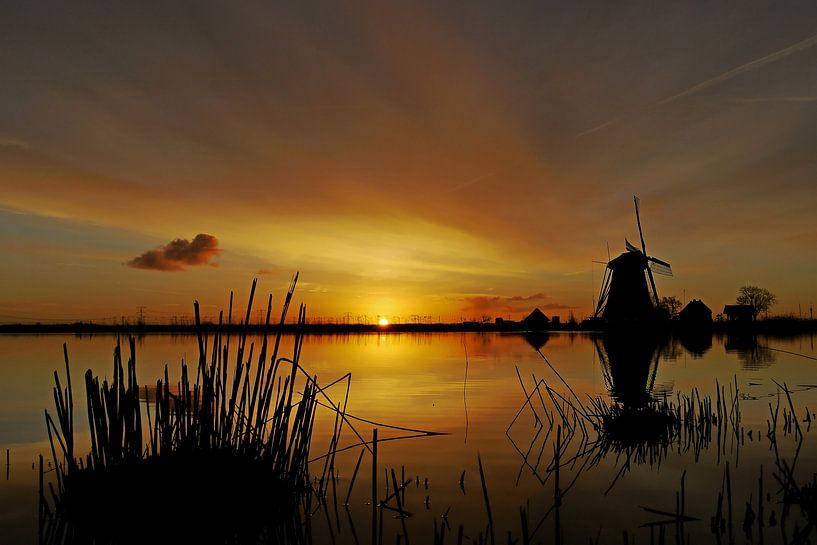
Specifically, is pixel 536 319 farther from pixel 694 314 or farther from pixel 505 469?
pixel 505 469

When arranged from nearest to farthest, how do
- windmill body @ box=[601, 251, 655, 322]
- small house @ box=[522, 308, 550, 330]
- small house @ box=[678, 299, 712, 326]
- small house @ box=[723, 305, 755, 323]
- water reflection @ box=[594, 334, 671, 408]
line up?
water reflection @ box=[594, 334, 671, 408] < windmill body @ box=[601, 251, 655, 322] < small house @ box=[678, 299, 712, 326] < small house @ box=[723, 305, 755, 323] < small house @ box=[522, 308, 550, 330]

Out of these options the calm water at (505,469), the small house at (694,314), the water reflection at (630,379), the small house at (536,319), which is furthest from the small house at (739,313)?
the calm water at (505,469)

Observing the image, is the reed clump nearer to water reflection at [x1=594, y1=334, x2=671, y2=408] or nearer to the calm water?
the calm water

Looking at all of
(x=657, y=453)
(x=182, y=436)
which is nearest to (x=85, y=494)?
(x=182, y=436)

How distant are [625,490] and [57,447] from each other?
40.9ft

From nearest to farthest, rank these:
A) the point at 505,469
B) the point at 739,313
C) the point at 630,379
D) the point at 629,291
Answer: the point at 505,469 < the point at 630,379 < the point at 629,291 < the point at 739,313

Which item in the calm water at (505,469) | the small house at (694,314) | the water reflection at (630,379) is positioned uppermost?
the small house at (694,314)

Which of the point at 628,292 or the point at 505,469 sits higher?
the point at 628,292

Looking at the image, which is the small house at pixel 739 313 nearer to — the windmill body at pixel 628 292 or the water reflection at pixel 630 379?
the windmill body at pixel 628 292

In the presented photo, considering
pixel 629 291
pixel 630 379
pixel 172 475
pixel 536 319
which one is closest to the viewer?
Answer: pixel 172 475

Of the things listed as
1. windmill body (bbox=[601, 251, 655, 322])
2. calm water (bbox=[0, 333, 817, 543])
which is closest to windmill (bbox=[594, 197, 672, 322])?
windmill body (bbox=[601, 251, 655, 322])

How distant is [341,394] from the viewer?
24.7 metres

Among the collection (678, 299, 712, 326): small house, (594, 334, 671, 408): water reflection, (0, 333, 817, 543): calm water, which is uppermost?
(678, 299, 712, 326): small house

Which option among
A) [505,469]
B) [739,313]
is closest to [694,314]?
[739,313]
